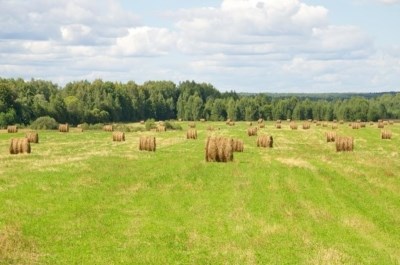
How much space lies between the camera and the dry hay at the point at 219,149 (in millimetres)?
33562

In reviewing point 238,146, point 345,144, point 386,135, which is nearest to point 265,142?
point 238,146

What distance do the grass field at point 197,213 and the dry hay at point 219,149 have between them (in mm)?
717

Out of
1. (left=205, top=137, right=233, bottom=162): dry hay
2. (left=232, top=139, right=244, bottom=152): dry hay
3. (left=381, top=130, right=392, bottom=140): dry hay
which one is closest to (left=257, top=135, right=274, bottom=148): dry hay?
(left=232, top=139, right=244, bottom=152): dry hay

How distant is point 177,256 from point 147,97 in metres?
171

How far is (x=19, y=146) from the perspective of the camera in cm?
3956

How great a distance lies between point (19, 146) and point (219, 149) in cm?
1435

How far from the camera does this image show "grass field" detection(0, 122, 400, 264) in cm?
1593

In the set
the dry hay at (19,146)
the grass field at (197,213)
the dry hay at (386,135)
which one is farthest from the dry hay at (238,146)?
the dry hay at (386,135)

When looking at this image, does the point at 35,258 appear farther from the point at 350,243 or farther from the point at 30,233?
the point at 350,243

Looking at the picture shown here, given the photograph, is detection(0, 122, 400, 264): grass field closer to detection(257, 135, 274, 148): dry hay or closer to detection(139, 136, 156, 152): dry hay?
detection(139, 136, 156, 152): dry hay

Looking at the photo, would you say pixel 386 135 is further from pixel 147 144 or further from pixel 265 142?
pixel 147 144

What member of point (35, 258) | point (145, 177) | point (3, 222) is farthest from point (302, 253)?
point (145, 177)

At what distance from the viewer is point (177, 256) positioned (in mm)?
15672

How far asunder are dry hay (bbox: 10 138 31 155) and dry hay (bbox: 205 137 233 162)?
1334 cm
